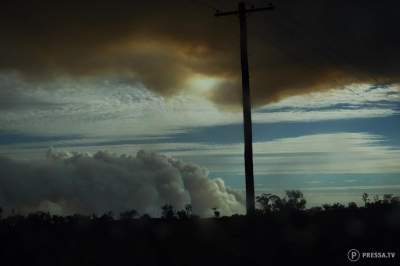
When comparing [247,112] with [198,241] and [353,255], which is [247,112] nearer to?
[198,241]

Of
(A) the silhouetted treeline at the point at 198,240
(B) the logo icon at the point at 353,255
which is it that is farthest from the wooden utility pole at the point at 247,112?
(B) the logo icon at the point at 353,255

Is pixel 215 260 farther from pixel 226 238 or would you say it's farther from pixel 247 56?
pixel 247 56

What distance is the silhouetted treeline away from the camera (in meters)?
20.0

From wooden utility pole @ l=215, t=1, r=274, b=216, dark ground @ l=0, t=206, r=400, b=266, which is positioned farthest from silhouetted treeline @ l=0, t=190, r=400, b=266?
wooden utility pole @ l=215, t=1, r=274, b=216

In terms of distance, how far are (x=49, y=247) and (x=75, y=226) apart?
399 centimetres

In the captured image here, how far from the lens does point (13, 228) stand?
2314 cm

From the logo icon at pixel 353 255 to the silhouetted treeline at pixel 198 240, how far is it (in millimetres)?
249

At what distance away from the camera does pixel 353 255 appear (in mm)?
21250

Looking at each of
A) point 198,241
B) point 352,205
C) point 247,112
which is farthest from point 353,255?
point 352,205

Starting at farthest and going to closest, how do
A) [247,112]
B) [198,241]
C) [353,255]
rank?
[247,112], [198,241], [353,255]

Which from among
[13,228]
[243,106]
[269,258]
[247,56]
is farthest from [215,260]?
[247,56]

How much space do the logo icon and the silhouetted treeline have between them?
25 cm

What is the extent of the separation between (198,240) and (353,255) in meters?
5.55

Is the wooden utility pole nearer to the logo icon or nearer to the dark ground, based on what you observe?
the dark ground
